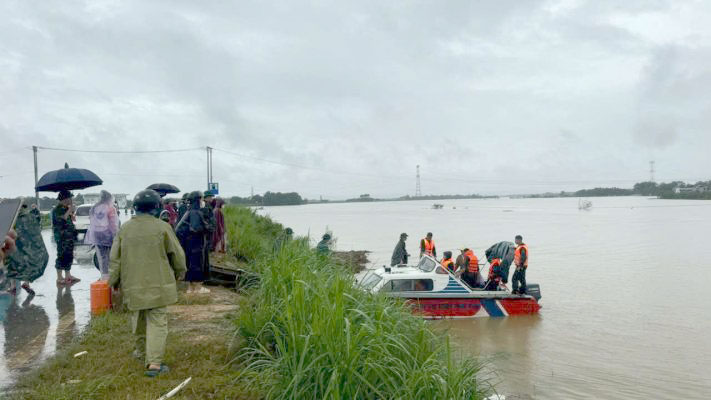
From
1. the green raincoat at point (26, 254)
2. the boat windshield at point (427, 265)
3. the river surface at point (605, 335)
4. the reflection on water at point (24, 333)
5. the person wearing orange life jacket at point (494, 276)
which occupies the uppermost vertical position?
the green raincoat at point (26, 254)

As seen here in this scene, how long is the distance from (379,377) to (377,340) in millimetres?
320

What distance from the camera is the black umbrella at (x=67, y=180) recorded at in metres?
9.59

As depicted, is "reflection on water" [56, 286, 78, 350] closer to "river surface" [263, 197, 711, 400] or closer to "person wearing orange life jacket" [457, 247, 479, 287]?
"river surface" [263, 197, 711, 400]

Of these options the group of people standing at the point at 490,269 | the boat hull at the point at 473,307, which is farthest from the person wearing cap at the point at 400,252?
the boat hull at the point at 473,307

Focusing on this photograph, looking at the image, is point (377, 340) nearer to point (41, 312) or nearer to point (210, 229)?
point (210, 229)

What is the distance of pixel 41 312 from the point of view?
26.1 feet

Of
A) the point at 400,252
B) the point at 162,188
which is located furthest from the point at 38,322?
the point at 400,252

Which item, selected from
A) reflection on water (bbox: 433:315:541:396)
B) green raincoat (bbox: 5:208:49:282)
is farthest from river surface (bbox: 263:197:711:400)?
green raincoat (bbox: 5:208:49:282)

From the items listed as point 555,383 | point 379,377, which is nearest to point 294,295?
point 379,377

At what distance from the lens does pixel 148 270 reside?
489 cm

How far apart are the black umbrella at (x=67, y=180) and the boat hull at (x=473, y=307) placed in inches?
319

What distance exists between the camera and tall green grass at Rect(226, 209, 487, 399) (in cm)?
438

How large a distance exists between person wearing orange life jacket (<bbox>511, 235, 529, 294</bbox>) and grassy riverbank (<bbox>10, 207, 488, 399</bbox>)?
30.8ft

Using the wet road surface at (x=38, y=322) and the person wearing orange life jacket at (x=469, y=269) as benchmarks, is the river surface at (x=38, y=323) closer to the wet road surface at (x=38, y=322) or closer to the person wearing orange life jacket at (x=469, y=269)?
the wet road surface at (x=38, y=322)
